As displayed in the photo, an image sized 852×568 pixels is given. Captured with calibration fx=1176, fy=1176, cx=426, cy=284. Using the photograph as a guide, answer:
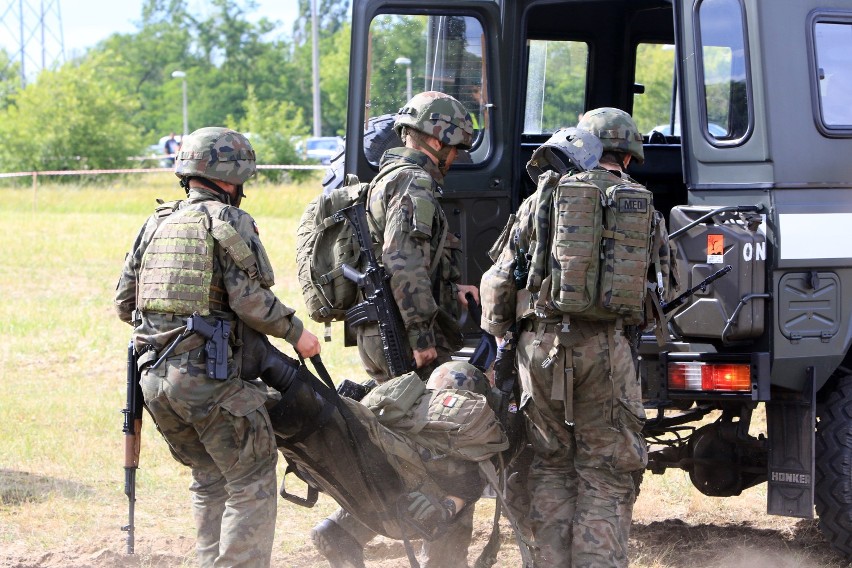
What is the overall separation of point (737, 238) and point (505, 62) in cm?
160

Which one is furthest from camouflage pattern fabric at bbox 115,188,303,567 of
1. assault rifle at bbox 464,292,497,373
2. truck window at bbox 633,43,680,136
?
truck window at bbox 633,43,680,136

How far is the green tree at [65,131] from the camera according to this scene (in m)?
31.7

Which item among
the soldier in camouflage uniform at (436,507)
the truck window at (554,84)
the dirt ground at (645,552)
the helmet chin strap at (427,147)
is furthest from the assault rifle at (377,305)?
the truck window at (554,84)

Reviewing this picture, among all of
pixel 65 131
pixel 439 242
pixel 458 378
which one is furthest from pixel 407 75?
pixel 65 131

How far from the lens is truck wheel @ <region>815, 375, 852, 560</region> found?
4887 mm

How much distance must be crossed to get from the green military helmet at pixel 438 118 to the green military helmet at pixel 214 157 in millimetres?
806

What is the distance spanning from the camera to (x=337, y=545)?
4.91 m

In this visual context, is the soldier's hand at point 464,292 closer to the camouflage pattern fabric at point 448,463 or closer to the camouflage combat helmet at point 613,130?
the camouflage pattern fabric at point 448,463

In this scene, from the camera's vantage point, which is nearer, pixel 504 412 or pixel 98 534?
pixel 504 412

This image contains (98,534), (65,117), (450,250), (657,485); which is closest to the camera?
(450,250)

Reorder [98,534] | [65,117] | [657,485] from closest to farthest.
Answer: [98,534] → [657,485] → [65,117]

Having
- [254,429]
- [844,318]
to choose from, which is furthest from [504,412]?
[844,318]

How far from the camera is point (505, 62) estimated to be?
5.71 meters

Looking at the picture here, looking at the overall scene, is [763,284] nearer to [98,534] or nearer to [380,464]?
[380,464]
